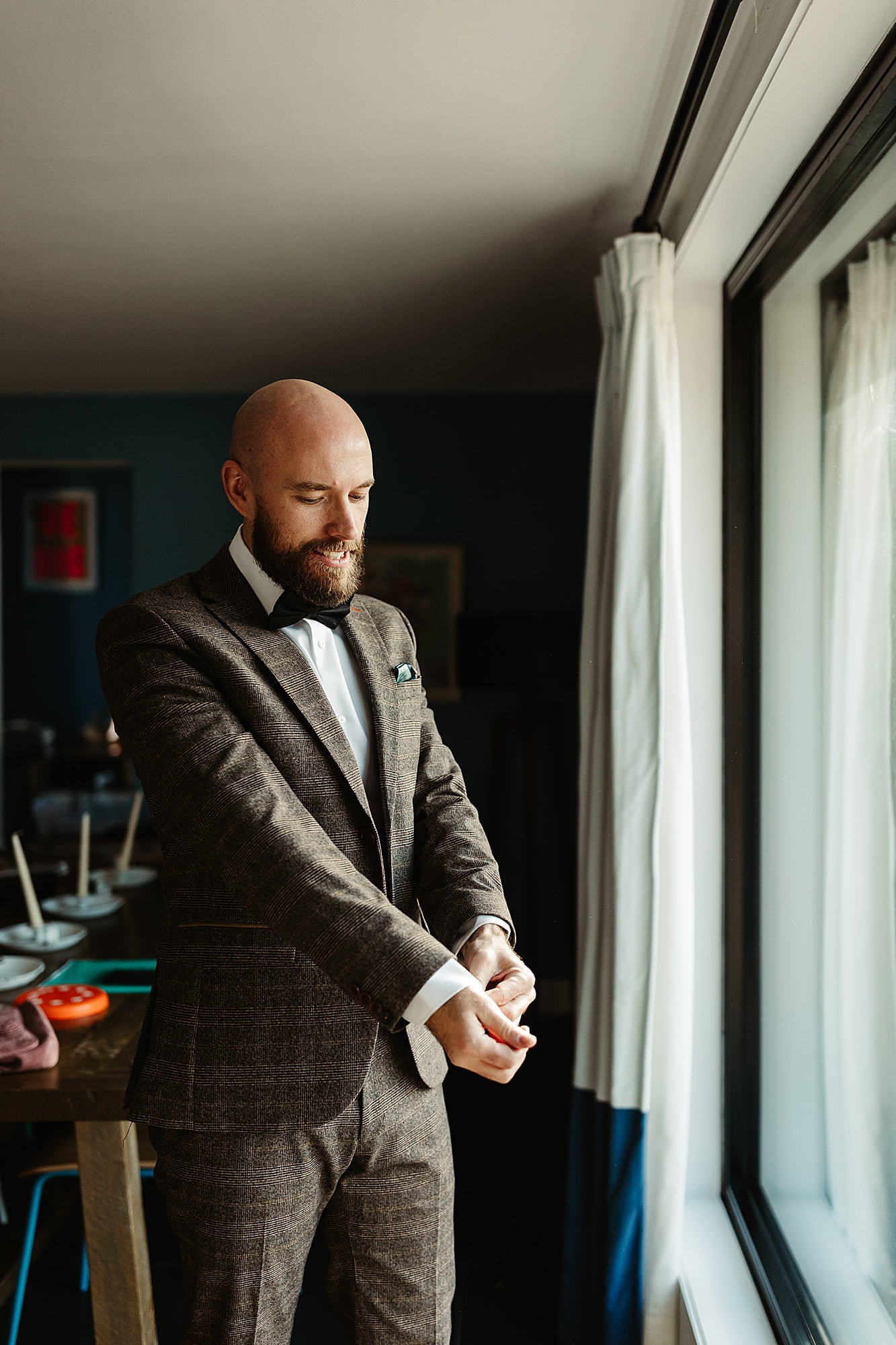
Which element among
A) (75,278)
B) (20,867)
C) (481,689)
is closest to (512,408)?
(481,689)

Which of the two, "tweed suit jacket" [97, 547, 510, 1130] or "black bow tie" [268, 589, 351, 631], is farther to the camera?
"black bow tie" [268, 589, 351, 631]

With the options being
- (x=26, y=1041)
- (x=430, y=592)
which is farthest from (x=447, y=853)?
(x=430, y=592)

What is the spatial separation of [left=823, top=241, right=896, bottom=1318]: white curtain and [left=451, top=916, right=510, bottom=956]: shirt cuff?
1.73 feet

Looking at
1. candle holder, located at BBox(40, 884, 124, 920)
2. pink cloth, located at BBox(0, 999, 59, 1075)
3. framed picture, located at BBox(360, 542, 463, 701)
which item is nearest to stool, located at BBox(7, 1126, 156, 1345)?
pink cloth, located at BBox(0, 999, 59, 1075)

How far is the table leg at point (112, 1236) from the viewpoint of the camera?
1725 mm

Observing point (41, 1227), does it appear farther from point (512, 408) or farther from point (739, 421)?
point (512, 408)

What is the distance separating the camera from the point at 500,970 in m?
1.19

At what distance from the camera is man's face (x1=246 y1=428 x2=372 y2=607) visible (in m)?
1.23

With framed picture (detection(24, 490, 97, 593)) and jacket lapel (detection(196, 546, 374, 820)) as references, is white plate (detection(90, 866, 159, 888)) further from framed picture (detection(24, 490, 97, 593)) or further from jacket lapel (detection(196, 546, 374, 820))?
framed picture (detection(24, 490, 97, 593))

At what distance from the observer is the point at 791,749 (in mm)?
1833

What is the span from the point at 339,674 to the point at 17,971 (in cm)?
133

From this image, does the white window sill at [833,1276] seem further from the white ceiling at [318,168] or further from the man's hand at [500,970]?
the white ceiling at [318,168]

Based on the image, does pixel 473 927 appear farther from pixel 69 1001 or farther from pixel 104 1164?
pixel 69 1001

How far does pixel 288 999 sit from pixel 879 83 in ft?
4.55
